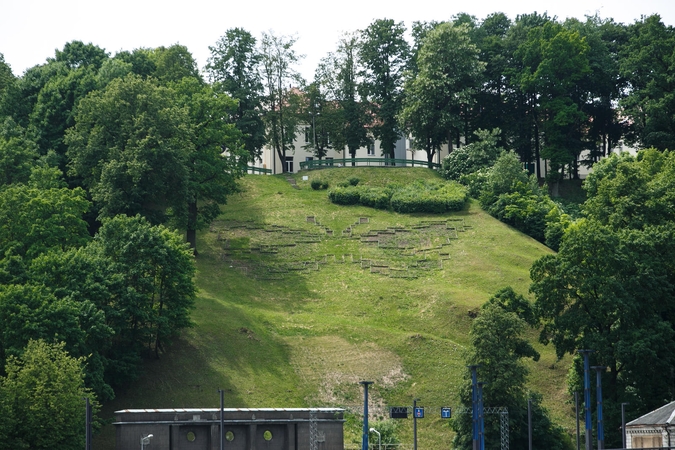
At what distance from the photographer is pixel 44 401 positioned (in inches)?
2645

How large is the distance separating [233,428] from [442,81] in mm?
67198

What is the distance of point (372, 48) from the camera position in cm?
13762

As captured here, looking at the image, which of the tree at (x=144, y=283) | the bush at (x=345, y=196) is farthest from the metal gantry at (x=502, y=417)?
the bush at (x=345, y=196)

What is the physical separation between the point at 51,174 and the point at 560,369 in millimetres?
45076

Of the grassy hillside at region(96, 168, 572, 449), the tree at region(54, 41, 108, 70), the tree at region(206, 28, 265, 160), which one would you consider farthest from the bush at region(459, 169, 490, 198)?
the tree at region(54, 41, 108, 70)

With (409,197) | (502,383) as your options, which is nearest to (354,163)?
(409,197)

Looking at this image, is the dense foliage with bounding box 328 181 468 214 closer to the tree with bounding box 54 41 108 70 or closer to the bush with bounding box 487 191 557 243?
the bush with bounding box 487 191 557 243

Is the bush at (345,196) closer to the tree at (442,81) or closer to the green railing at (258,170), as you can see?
the tree at (442,81)

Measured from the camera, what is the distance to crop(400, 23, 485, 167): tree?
12912 centimetres

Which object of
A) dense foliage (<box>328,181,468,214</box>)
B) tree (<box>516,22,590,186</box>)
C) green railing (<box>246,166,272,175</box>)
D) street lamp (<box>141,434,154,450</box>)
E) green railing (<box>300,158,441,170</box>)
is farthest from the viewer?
green railing (<box>300,158,441,170</box>)

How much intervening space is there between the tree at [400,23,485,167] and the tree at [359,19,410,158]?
517cm

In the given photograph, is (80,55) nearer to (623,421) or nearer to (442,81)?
Result: (442,81)

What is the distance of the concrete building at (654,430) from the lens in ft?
207

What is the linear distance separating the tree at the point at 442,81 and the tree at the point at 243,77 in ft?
58.2
